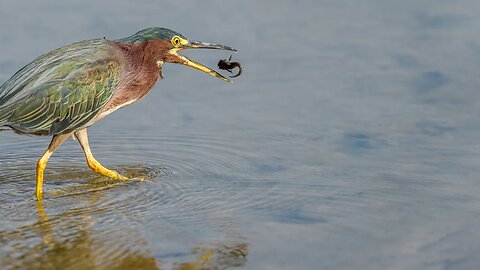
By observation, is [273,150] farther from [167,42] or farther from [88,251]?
[88,251]

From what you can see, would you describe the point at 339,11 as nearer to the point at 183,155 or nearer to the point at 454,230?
the point at 183,155

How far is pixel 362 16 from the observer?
13.2 meters

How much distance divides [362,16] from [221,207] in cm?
521

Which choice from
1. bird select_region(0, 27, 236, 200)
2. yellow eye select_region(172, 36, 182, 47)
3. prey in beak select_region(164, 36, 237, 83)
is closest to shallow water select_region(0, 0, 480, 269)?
bird select_region(0, 27, 236, 200)

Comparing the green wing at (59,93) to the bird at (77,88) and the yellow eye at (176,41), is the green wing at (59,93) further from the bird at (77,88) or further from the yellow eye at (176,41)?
the yellow eye at (176,41)

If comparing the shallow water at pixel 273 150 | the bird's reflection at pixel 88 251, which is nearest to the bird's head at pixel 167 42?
the shallow water at pixel 273 150

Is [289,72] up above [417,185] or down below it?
above

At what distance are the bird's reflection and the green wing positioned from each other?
118cm

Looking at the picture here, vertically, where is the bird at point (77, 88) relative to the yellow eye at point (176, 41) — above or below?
below

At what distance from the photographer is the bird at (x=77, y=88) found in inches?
366

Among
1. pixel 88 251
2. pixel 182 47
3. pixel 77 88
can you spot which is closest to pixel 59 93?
pixel 77 88

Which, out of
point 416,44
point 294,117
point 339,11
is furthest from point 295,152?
point 339,11

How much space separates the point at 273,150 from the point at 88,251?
2.61 metres

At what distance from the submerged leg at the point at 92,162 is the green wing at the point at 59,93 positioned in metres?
0.30
